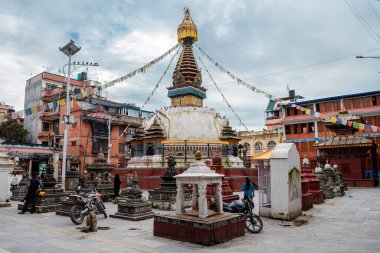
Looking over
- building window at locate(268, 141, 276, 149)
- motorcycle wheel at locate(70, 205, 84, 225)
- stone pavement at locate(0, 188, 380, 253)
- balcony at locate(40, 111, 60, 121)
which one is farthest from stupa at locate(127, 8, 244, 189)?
building window at locate(268, 141, 276, 149)

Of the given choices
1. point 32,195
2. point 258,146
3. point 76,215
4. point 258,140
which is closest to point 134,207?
point 76,215

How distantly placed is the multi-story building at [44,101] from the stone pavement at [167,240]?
39952 millimetres

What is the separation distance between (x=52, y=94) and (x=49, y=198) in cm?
3905

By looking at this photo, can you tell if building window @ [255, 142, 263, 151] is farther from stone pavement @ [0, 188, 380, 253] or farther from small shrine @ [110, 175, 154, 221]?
small shrine @ [110, 175, 154, 221]

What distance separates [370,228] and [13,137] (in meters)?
49.9

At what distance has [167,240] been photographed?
30.3 ft

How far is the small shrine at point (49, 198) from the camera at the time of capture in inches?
601

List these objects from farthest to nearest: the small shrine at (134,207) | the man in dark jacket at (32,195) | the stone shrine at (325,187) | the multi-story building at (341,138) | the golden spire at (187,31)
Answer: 1. the golden spire at (187,31)
2. the multi-story building at (341,138)
3. the stone shrine at (325,187)
4. the man in dark jacket at (32,195)
5. the small shrine at (134,207)

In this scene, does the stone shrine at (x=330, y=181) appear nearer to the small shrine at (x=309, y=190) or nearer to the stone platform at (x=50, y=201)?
the small shrine at (x=309, y=190)

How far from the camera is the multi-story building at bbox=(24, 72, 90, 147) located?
50.0m

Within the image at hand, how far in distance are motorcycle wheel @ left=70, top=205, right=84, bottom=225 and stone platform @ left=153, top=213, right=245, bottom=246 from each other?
13.2 feet

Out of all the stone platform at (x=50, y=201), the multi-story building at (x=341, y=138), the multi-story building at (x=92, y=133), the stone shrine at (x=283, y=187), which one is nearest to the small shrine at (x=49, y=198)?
the stone platform at (x=50, y=201)

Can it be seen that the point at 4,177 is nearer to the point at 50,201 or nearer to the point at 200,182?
the point at 50,201

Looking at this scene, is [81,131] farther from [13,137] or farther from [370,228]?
[370,228]
